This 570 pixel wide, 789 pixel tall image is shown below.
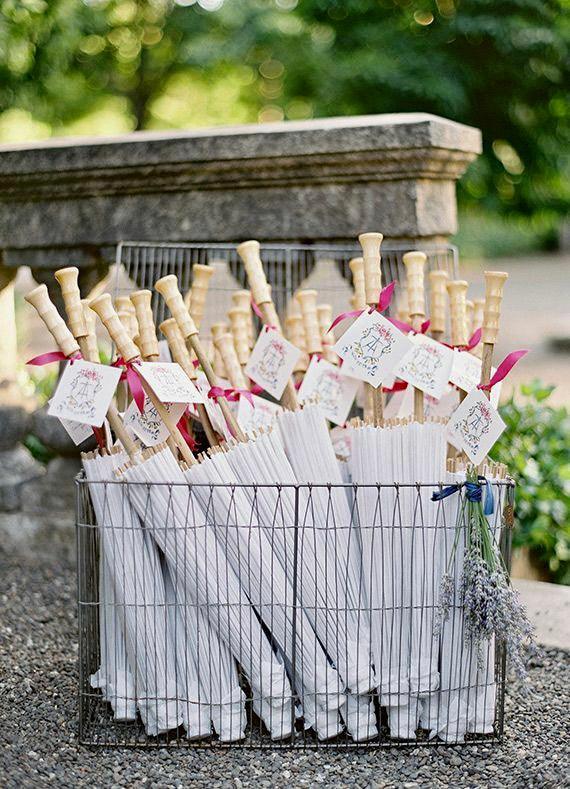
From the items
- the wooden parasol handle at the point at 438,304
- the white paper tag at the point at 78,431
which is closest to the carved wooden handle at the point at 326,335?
the wooden parasol handle at the point at 438,304

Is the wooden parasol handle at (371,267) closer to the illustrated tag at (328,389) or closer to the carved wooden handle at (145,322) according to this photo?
the illustrated tag at (328,389)

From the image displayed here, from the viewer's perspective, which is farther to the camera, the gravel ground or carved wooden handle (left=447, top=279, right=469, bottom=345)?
carved wooden handle (left=447, top=279, right=469, bottom=345)

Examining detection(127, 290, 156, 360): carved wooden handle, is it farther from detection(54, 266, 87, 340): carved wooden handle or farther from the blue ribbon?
the blue ribbon

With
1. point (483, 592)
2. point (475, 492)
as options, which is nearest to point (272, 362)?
point (475, 492)

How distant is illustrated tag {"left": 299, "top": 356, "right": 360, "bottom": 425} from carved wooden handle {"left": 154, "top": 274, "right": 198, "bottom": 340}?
374mm

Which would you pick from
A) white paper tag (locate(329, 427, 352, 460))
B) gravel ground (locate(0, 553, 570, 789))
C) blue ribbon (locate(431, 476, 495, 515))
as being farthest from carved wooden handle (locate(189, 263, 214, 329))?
gravel ground (locate(0, 553, 570, 789))

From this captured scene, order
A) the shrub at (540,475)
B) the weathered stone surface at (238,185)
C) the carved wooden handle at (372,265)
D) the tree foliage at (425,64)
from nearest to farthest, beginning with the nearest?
1. the carved wooden handle at (372,265)
2. the weathered stone surface at (238,185)
3. the shrub at (540,475)
4. the tree foliage at (425,64)

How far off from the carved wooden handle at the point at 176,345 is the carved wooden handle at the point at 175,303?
0.03m

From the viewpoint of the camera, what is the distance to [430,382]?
224 centimetres

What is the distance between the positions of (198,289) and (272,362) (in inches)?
13.8

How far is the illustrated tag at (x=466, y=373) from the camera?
2.28 meters

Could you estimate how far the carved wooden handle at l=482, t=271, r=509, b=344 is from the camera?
2.15 m

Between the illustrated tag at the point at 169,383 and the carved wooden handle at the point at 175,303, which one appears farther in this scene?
the carved wooden handle at the point at 175,303

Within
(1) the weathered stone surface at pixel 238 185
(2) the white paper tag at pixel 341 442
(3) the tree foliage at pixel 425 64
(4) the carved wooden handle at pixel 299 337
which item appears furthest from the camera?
(3) the tree foliage at pixel 425 64
